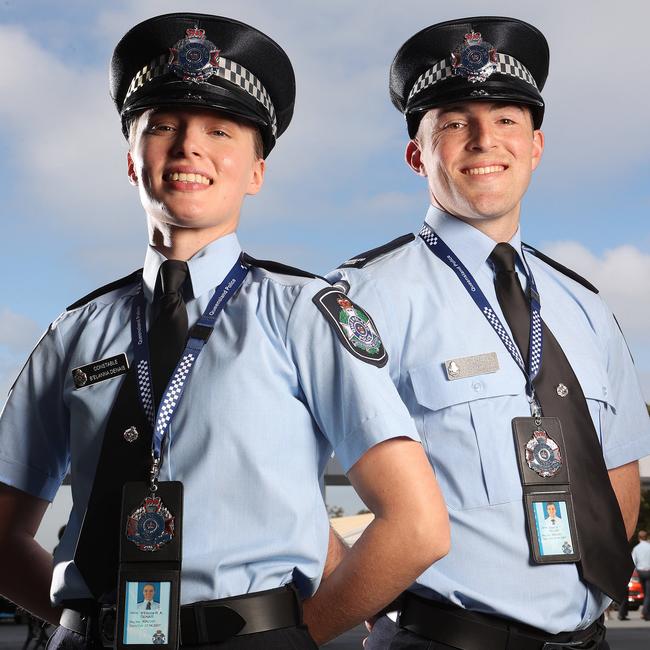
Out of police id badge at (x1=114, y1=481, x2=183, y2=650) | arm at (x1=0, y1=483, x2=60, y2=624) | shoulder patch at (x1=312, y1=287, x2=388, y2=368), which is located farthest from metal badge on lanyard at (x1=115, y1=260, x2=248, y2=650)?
arm at (x1=0, y1=483, x2=60, y2=624)

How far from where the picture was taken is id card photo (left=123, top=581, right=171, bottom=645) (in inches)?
74.7

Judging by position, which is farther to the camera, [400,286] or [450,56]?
[450,56]

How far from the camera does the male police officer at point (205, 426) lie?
1974 millimetres

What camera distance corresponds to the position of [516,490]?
102 inches

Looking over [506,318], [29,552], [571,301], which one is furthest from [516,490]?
[29,552]

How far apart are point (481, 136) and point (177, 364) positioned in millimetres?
1235

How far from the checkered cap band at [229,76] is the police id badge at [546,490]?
98 cm

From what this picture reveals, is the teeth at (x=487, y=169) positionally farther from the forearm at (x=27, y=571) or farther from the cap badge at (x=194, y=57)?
the forearm at (x=27, y=571)

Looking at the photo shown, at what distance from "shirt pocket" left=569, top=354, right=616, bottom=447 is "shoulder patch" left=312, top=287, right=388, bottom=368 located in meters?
0.84

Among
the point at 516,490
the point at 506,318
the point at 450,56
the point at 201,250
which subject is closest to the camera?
the point at 201,250

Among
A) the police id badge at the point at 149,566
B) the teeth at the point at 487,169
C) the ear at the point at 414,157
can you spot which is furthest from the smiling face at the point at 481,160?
the police id badge at the point at 149,566

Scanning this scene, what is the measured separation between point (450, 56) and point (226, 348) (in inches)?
54.2

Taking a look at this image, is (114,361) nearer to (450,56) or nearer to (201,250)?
(201,250)

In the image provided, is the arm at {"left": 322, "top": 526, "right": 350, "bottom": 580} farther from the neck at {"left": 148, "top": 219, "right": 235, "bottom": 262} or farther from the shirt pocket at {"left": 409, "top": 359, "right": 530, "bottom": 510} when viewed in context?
the neck at {"left": 148, "top": 219, "right": 235, "bottom": 262}
